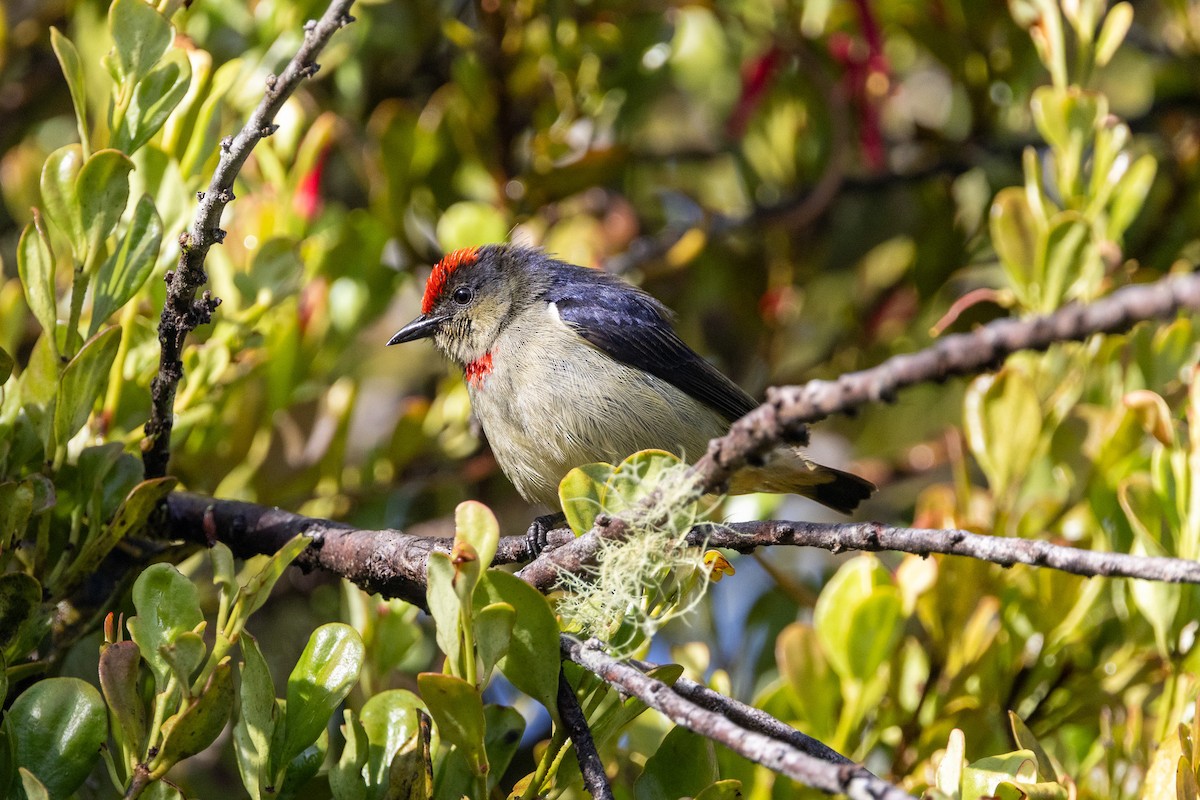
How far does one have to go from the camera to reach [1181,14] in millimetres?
3984

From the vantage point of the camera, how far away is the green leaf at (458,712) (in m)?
1.67

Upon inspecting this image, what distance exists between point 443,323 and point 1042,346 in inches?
119

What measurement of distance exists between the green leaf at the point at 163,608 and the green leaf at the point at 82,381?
1.54 ft

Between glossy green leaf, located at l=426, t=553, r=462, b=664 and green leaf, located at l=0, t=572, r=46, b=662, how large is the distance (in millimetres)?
797

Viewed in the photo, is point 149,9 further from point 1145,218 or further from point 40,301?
point 1145,218

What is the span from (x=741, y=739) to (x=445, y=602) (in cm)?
51

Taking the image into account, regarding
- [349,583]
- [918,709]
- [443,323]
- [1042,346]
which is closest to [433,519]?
[443,323]

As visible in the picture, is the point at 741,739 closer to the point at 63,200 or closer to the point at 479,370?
the point at 63,200

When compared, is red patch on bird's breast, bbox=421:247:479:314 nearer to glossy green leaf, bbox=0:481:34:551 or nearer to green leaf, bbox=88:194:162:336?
green leaf, bbox=88:194:162:336

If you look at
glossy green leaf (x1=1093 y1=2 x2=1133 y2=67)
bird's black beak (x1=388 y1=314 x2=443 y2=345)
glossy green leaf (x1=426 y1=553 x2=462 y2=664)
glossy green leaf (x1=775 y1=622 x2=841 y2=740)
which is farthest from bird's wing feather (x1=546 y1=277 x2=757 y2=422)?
glossy green leaf (x1=426 y1=553 x2=462 y2=664)

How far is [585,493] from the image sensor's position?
6.55ft

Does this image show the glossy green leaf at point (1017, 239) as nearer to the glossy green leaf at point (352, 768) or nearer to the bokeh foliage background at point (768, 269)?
the bokeh foliage background at point (768, 269)

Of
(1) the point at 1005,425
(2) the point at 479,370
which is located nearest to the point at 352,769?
(1) the point at 1005,425

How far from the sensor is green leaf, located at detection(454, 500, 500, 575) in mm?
1747
